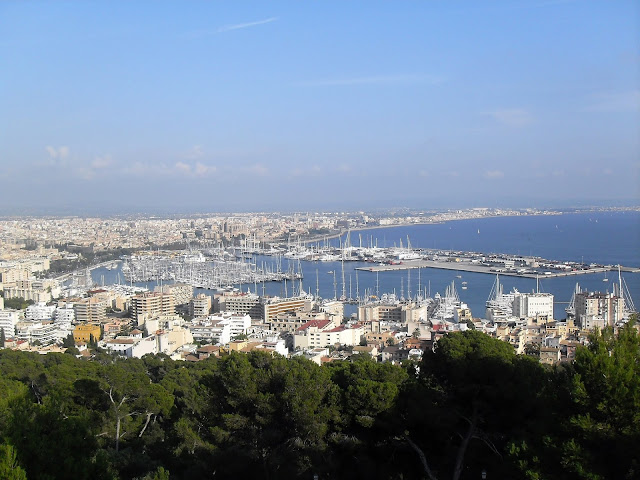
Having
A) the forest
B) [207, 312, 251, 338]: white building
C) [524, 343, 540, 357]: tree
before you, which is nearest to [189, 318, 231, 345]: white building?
[207, 312, 251, 338]: white building

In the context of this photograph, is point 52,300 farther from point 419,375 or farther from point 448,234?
point 448,234

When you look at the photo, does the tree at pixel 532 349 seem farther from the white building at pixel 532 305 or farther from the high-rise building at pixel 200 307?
the high-rise building at pixel 200 307

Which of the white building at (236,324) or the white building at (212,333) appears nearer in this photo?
the white building at (212,333)

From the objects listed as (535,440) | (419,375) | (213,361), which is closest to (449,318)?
(213,361)

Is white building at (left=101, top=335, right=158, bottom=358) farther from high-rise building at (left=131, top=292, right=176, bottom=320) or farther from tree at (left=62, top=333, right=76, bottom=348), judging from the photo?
high-rise building at (left=131, top=292, right=176, bottom=320)

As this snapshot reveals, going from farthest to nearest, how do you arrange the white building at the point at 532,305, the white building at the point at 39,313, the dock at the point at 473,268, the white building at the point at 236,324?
the dock at the point at 473,268, the white building at the point at 532,305, the white building at the point at 39,313, the white building at the point at 236,324

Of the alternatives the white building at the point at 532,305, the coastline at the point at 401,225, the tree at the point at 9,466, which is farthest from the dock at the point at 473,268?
the tree at the point at 9,466
